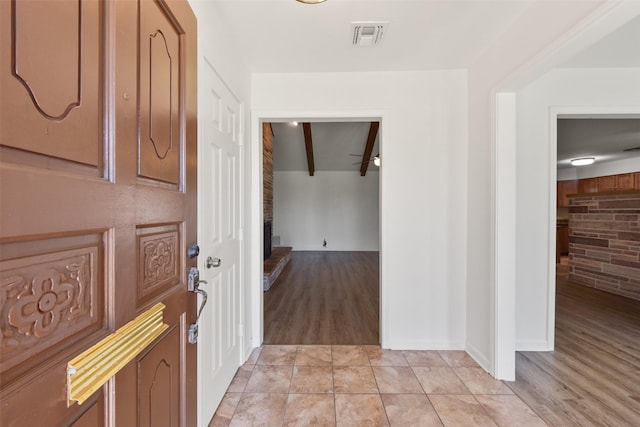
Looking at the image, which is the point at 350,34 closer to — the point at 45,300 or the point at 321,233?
the point at 45,300

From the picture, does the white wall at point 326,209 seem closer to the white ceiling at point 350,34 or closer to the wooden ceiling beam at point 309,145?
the wooden ceiling beam at point 309,145

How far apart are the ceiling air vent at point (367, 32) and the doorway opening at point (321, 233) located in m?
0.67

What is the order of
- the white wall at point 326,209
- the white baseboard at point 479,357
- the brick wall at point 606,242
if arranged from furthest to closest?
the white wall at point 326,209 < the brick wall at point 606,242 < the white baseboard at point 479,357

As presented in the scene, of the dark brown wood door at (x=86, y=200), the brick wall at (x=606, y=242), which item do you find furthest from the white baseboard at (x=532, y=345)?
the dark brown wood door at (x=86, y=200)

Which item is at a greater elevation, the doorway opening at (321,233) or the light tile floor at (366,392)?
the doorway opening at (321,233)

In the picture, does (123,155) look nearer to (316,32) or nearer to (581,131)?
(316,32)

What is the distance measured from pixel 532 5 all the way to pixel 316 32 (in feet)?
4.23

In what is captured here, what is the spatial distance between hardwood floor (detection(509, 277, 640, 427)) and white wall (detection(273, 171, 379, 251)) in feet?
17.5

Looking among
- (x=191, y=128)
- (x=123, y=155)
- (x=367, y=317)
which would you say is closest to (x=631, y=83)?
(x=367, y=317)

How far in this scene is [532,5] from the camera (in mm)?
1649

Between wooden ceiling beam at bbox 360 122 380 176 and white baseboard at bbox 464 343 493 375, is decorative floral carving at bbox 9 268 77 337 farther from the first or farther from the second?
wooden ceiling beam at bbox 360 122 380 176

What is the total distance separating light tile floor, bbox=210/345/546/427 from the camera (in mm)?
1646

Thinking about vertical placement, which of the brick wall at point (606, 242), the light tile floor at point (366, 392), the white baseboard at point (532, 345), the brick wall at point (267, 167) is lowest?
the light tile floor at point (366, 392)

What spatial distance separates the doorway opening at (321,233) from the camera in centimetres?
307
